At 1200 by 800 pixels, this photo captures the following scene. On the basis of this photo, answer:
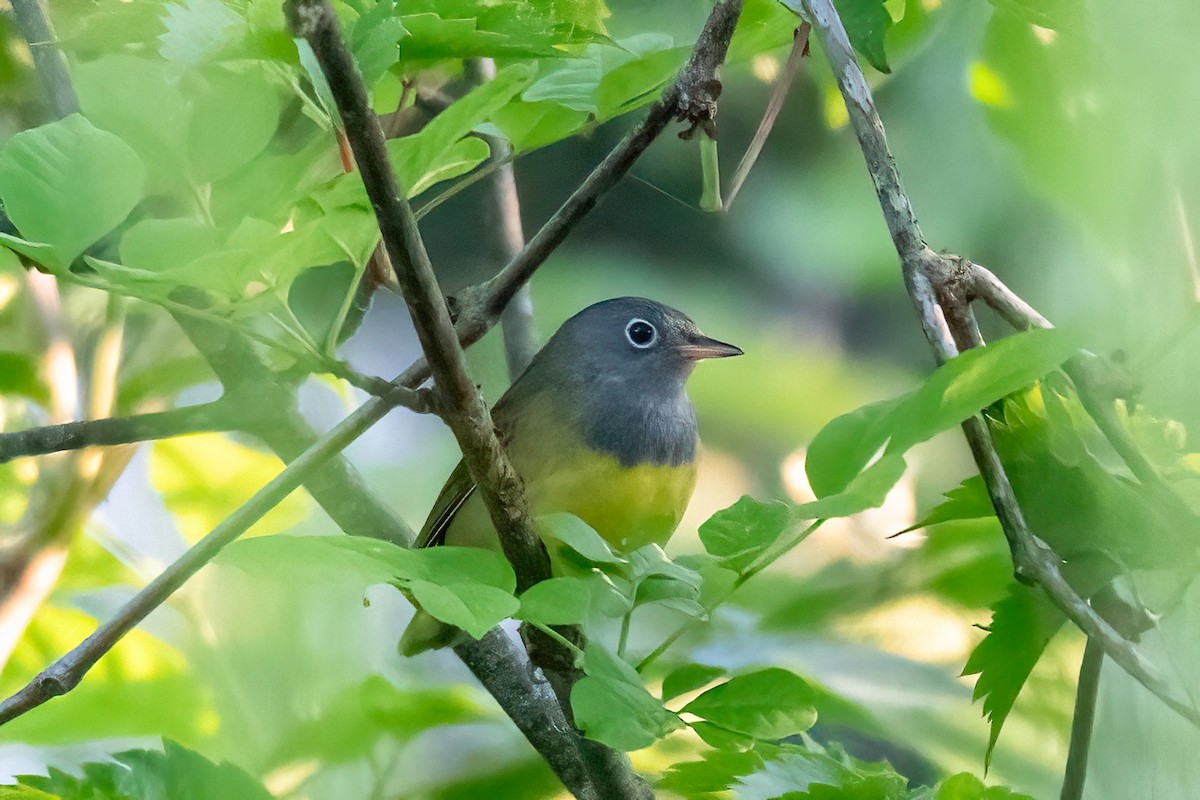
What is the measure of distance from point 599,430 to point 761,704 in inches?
23.6

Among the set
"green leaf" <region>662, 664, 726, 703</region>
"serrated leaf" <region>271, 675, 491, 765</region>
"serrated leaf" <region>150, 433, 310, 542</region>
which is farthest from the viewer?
"serrated leaf" <region>150, 433, 310, 542</region>

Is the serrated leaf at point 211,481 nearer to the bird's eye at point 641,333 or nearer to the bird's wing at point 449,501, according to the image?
the bird's wing at point 449,501

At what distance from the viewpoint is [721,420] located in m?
1.39

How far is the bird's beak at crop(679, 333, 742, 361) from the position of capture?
104 cm

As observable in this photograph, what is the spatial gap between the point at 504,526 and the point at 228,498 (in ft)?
1.62

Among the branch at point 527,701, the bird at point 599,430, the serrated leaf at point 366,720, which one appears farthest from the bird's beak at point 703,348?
the serrated leaf at point 366,720

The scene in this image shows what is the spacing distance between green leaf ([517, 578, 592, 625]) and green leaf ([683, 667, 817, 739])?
0.19 feet

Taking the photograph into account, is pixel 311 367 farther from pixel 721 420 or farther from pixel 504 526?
pixel 721 420

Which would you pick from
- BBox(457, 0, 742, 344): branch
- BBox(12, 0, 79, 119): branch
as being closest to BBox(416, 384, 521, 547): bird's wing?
BBox(457, 0, 742, 344): branch

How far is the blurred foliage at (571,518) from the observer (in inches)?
12.6

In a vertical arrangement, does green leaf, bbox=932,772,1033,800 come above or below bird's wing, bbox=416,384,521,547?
below

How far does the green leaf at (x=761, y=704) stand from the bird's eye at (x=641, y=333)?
716 millimetres

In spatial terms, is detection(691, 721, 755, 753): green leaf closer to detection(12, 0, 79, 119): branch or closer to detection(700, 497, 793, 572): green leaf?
detection(700, 497, 793, 572): green leaf

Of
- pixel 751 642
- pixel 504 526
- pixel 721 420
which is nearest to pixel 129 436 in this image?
pixel 504 526
